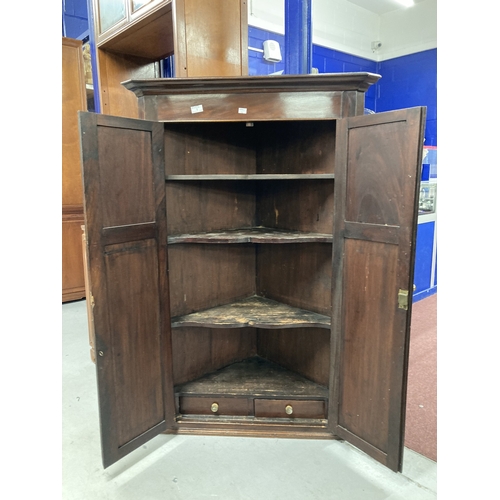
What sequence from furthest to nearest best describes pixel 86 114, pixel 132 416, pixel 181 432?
pixel 181 432 → pixel 132 416 → pixel 86 114

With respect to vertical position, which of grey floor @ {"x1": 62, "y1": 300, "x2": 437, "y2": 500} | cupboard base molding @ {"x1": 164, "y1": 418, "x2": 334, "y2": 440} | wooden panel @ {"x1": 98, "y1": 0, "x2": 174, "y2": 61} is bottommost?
grey floor @ {"x1": 62, "y1": 300, "x2": 437, "y2": 500}

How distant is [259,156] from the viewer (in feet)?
7.67

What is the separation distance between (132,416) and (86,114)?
1.36m

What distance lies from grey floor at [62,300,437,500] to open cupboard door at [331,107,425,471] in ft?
0.41

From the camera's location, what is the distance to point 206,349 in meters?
2.33

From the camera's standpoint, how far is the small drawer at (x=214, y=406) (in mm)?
2098

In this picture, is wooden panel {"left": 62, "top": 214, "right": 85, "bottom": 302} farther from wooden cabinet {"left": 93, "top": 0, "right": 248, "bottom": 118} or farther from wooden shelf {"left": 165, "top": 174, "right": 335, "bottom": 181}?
wooden shelf {"left": 165, "top": 174, "right": 335, "bottom": 181}

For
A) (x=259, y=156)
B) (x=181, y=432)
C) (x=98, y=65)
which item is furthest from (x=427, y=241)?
(x=98, y=65)

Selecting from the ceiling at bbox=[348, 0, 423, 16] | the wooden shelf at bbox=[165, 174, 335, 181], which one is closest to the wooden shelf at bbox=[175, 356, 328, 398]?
the wooden shelf at bbox=[165, 174, 335, 181]

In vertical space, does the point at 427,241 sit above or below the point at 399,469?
above

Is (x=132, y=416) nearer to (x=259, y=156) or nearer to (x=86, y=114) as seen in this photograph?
(x=86, y=114)

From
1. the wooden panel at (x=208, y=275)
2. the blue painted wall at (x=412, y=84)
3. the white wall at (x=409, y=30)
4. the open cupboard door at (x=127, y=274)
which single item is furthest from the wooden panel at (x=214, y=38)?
the white wall at (x=409, y=30)

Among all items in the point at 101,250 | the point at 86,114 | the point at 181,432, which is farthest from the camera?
the point at 181,432

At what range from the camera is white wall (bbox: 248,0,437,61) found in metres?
5.20
